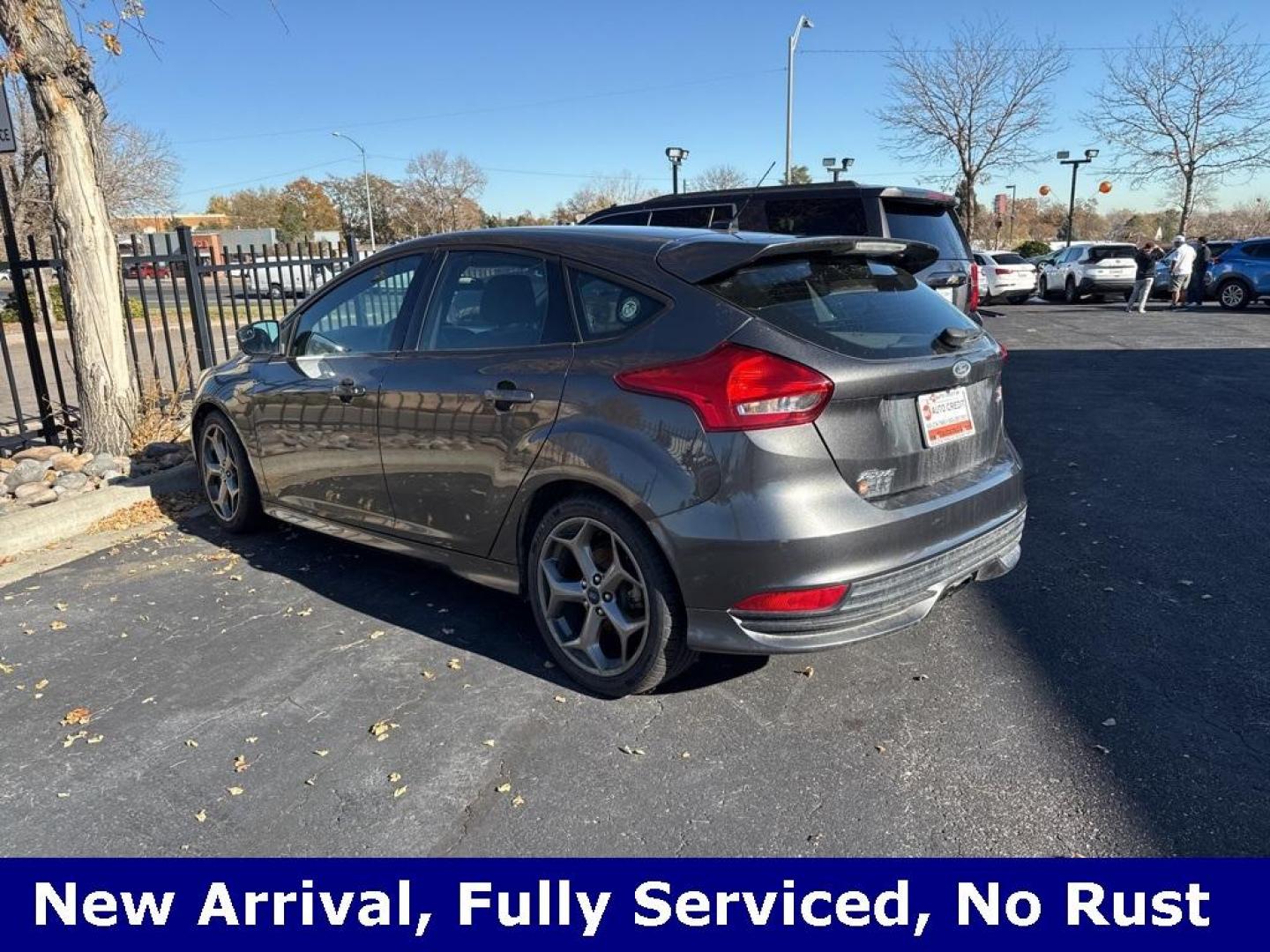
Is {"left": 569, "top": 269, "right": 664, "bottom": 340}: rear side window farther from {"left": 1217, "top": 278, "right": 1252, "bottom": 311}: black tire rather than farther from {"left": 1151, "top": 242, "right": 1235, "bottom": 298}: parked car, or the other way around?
{"left": 1217, "top": 278, "right": 1252, "bottom": 311}: black tire

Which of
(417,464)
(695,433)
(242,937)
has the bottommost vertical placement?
(242,937)

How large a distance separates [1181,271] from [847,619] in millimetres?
21769

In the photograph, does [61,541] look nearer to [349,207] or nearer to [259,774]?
[259,774]

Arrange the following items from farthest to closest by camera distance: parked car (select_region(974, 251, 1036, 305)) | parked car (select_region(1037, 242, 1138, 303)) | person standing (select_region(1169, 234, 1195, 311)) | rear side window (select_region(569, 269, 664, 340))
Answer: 1. parked car (select_region(974, 251, 1036, 305))
2. parked car (select_region(1037, 242, 1138, 303))
3. person standing (select_region(1169, 234, 1195, 311))
4. rear side window (select_region(569, 269, 664, 340))

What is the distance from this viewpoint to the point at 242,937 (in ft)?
7.73

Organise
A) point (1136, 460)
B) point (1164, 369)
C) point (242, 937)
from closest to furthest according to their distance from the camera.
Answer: point (242, 937) → point (1136, 460) → point (1164, 369)

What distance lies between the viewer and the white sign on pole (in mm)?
6176

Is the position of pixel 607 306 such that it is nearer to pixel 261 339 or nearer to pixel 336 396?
pixel 336 396

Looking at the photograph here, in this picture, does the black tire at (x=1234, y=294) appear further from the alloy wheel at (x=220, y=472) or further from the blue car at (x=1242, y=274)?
the alloy wheel at (x=220, y=472)

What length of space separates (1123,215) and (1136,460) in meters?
84.0

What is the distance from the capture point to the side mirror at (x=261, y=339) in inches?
194

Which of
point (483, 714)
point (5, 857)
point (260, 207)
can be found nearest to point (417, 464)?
point (483, 714)

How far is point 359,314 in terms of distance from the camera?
4457mm

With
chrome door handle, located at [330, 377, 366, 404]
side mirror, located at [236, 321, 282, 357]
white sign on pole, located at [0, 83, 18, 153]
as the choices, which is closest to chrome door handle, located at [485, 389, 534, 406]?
chrome door handle, located at [330, 377, 366, 404]
